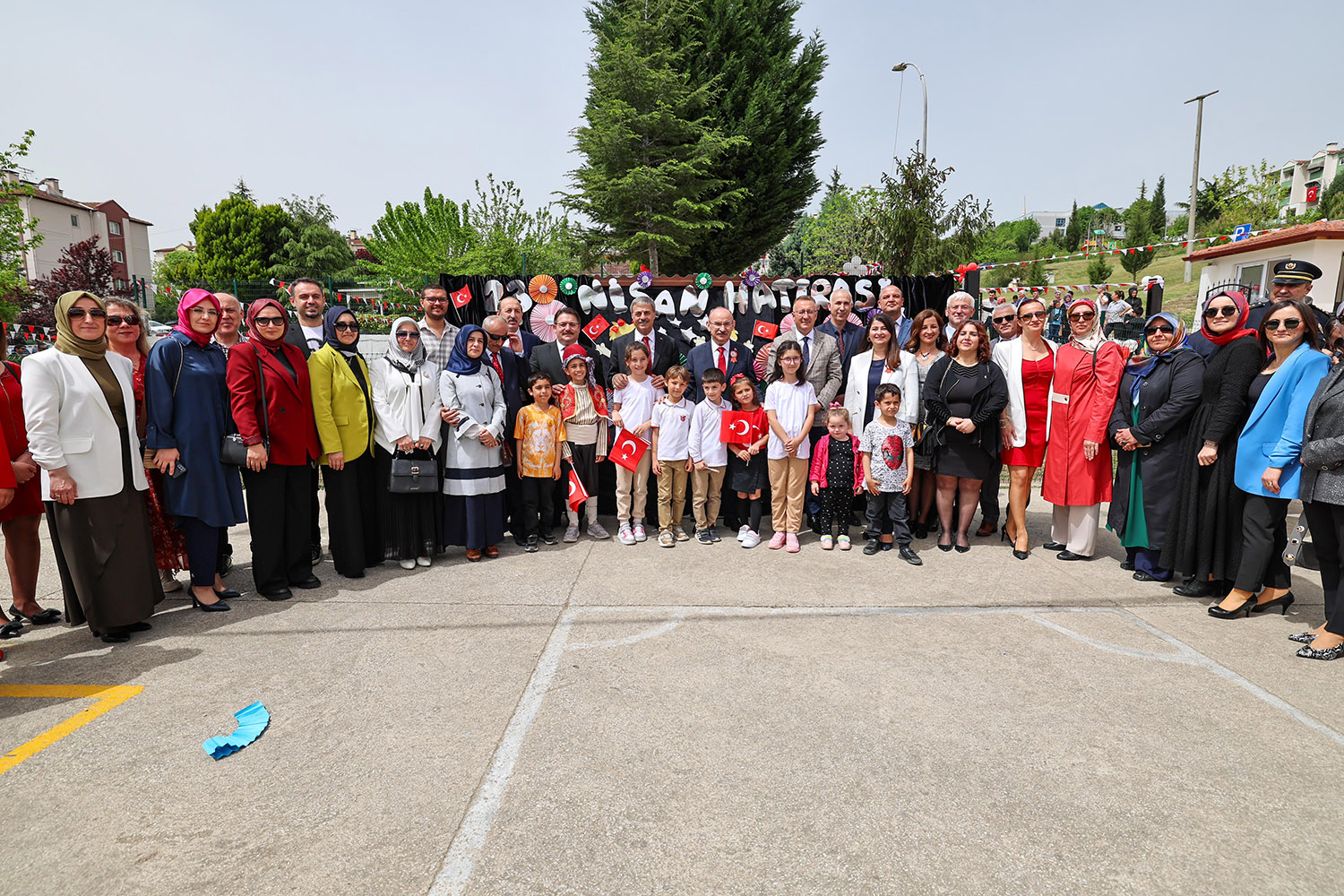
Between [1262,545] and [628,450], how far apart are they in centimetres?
450

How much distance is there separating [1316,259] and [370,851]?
2363 cm

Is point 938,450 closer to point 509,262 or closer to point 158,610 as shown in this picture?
point 158,610

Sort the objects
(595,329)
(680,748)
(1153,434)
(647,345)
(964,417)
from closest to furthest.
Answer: (680,748) < (1153,434) < (964,417) < (647,345) < (595,329)

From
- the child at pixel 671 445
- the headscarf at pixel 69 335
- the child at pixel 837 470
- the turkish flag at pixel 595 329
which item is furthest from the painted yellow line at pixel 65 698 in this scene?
the turkish flag at pixel 595 329

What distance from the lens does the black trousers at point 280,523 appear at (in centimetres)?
474

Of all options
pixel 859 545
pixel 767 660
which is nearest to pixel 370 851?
pixel 767 660

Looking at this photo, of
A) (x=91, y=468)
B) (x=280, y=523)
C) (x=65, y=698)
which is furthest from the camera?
(x=280, y=523)

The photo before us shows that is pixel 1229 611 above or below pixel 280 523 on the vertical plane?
below

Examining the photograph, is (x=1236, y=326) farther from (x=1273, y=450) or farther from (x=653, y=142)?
(x=653, y=142)

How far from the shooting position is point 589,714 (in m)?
3.28

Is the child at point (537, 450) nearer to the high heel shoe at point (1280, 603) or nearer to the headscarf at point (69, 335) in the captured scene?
the headscarf at point (69, 335)

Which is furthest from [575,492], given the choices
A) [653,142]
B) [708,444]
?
[653,142]

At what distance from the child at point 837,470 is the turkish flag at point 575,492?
2008 mm

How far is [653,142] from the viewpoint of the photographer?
21.5m
